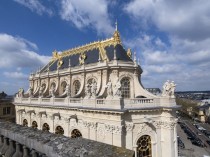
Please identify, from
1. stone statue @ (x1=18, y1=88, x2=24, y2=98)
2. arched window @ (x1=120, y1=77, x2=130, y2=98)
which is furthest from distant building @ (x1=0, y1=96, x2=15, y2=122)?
arched window @ (x1=120, y1=77, x2=130, y2=98)

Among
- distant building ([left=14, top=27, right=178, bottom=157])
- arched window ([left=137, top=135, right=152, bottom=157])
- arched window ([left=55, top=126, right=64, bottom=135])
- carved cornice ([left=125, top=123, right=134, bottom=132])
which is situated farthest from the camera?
arched window ([left=55, top=126, right=64, bottom=135])

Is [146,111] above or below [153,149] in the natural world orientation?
above

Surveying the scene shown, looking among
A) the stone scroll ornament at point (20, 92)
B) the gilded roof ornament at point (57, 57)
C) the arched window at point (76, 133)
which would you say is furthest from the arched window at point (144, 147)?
the stone scroll ornament at point (20, 92)

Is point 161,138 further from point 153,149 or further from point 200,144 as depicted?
point 200,144

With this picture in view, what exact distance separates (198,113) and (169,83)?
118 metres

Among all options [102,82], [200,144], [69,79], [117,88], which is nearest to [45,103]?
[69,79]

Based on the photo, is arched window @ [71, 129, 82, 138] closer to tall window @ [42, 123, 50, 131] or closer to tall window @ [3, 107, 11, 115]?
tall window @ [42, 123, 50, 131]

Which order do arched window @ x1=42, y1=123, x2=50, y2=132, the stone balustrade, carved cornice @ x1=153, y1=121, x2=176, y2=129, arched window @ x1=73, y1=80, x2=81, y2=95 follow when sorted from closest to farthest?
1. the stone balustrade
2. carved cornice @ x1=153, y1=121, x2=176, y2=129
3. arched window @ x1=42, y1=123, x2=50, y2=132
4. arched window @ x1=73, y1=80, x2=81, y2=95

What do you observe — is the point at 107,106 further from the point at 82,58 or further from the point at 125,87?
the point at 82,58

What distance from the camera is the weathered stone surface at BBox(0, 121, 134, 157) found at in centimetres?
580

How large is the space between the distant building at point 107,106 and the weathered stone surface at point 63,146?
1587 cm

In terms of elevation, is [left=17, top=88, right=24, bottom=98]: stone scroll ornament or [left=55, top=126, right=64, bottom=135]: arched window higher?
[left=17, top=88, right=24, bottom=98]: stone scroll ornament

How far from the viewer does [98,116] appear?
25.5 metres

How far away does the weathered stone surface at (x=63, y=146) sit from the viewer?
19.0 ft
